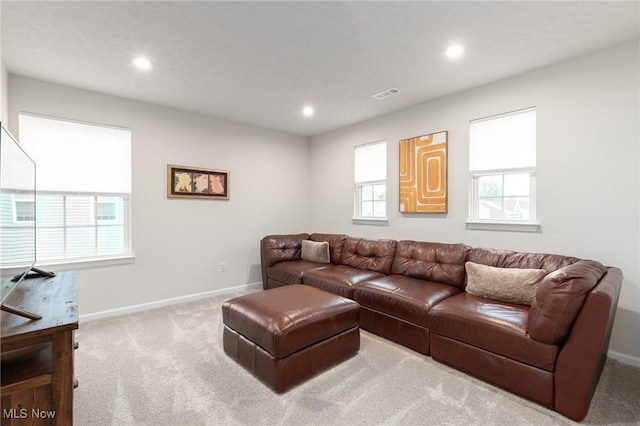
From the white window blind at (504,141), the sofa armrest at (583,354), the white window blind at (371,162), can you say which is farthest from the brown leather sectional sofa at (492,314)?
the white window blind at (371,162)

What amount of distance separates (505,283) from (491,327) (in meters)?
0.58

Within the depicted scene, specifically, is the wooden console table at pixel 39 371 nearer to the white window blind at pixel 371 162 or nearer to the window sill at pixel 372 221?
the window sill at pixel 372 221

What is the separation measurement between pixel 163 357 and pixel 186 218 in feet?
6.46

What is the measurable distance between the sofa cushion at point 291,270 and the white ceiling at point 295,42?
2.21 metres

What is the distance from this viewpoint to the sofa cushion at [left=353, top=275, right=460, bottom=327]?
2.53 metres

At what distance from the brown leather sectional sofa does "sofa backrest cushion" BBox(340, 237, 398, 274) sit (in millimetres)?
14

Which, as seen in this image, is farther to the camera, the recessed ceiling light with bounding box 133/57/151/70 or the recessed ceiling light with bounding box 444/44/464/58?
the recessed ceiling light with bounding box 133/57/151/70

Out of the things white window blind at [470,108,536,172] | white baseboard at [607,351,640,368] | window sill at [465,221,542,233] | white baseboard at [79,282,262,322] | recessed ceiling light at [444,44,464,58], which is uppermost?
recessed ceiling light at [444,44,464,58]

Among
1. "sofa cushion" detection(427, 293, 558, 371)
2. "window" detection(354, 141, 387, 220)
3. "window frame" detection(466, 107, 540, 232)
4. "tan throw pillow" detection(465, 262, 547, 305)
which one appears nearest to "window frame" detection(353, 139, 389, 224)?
"window" detection(354, 141, 387, 220)

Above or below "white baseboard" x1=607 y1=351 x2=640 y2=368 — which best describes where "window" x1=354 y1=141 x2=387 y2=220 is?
above

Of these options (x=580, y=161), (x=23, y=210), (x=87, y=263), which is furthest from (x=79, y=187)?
Result: (x=580, y=161)

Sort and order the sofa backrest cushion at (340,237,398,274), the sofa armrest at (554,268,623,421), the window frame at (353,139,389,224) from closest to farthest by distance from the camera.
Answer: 1. the sofa armrest at (554,268,623,421)
2. the sofa backrest cushion at (340,237,398,274)
3. the window frame at (353,139,389,224)

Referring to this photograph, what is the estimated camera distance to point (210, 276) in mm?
4164

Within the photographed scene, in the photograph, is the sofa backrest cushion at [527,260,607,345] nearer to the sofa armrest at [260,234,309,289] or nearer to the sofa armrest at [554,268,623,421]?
the sofa armrest at [554,268,623,421]
